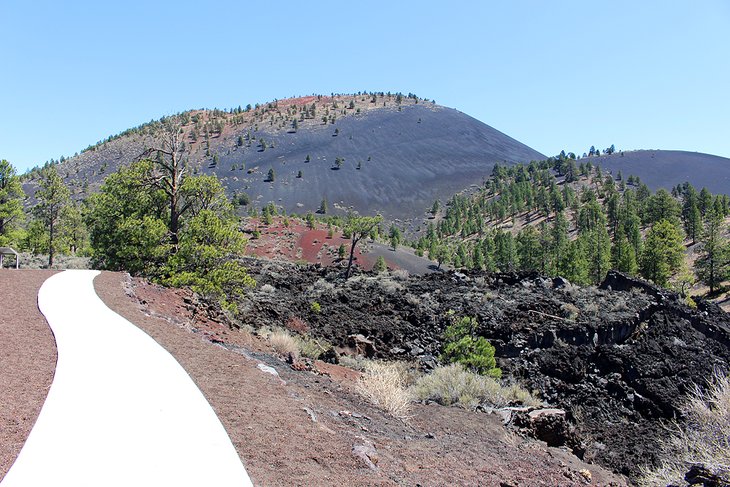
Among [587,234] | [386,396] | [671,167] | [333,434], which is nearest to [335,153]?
[587,234]

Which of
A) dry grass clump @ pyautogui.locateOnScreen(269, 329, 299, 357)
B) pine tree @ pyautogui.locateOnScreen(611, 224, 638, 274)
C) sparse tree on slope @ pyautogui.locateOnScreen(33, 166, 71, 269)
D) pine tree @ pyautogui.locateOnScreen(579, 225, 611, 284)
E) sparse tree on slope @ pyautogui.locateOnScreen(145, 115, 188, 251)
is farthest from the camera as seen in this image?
pine tree @ pyautogui.locateOnScreen(579, 225, 611, 284)

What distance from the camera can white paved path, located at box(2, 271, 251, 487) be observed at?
4043mm

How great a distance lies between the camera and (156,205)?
58.0 ft

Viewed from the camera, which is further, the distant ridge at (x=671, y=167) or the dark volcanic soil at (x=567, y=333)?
the distant ridge at (x=671, y=167)

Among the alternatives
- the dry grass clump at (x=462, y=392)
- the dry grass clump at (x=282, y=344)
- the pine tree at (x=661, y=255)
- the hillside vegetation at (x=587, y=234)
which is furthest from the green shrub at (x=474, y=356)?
the pine tree at (x=661, y=255)

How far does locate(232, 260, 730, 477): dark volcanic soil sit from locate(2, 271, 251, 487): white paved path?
24.0 ft

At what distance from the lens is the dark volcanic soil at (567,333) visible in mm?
15602

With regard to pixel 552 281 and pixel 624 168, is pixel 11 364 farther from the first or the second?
pixel 624 168

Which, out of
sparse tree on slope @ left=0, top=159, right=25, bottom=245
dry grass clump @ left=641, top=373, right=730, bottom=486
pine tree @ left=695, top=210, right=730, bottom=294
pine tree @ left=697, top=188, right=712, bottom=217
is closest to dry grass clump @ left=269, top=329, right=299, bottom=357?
dry grass clump @ left=641, top=373, right=730, bottom=486

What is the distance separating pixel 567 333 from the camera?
24.2 metres

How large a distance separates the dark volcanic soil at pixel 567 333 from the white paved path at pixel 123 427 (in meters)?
7.30

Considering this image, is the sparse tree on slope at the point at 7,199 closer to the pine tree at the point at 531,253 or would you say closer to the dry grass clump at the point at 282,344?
the dry grass clump at the point at 282,344

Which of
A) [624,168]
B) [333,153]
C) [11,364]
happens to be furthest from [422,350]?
[624,168]

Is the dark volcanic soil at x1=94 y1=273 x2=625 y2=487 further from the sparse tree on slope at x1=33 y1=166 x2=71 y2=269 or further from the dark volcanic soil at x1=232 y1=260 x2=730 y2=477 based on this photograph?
the sparse tree on slope at x1=33 y1=166 x2=71 y2=269
